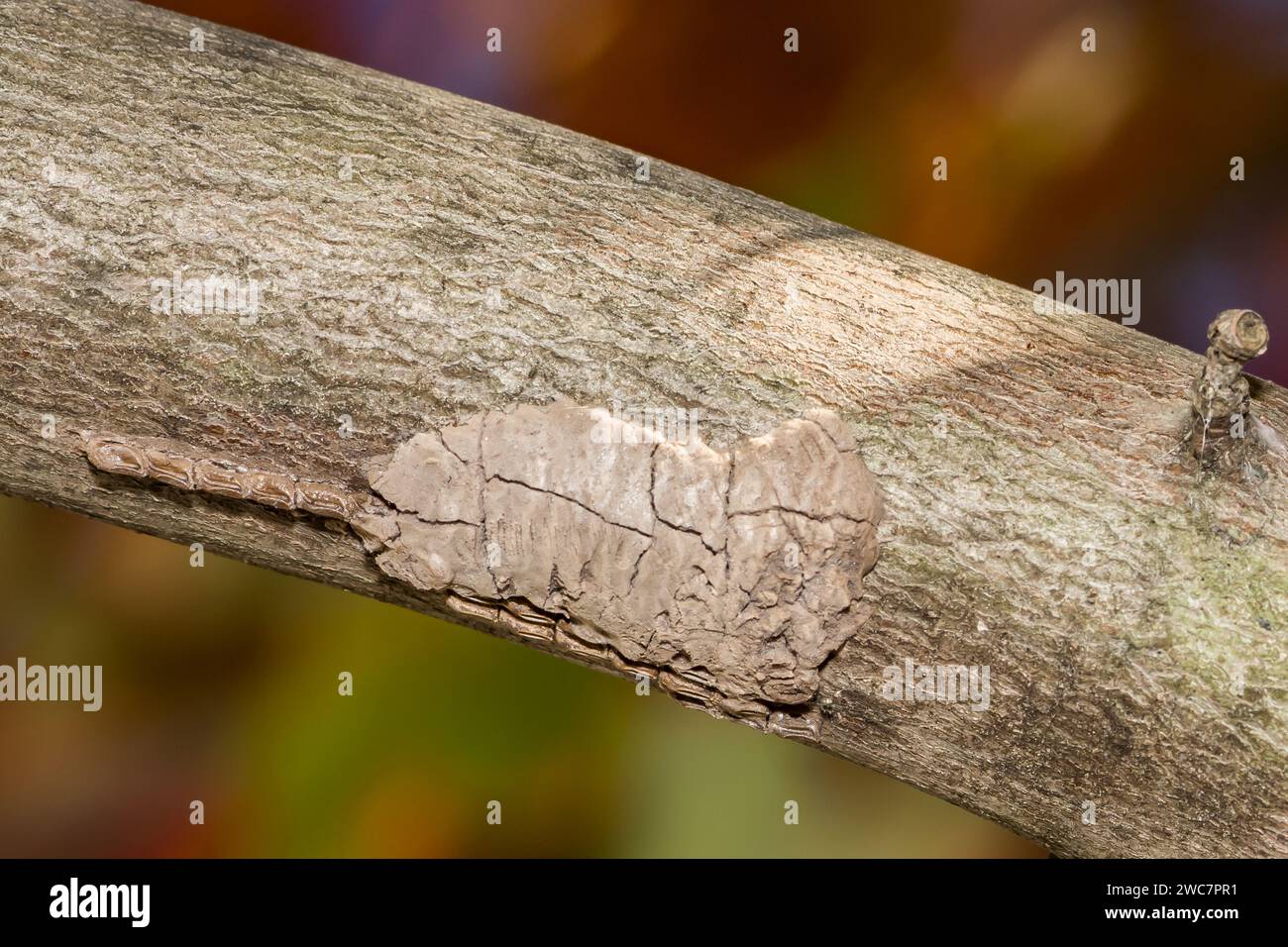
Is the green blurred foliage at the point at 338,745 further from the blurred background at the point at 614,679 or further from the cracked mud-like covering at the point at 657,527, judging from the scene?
the cracked mud-like covering at the point at 657,527

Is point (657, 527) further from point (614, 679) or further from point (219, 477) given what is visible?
point (614, 679)

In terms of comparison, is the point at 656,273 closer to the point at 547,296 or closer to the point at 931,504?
the point at 547,296

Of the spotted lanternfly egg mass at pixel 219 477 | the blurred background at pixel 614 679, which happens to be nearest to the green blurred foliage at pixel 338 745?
the blurred background at pixel 614 679

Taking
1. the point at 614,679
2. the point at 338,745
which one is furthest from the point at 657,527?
the point at 338,745

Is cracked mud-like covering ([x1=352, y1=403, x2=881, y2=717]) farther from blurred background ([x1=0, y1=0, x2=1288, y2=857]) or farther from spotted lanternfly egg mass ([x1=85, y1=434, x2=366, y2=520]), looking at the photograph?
blurred background ([x1=0, y1=0, x2=1288, y2=857])

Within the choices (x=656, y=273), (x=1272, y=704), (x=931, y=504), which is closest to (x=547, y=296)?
(x=656, y=273)

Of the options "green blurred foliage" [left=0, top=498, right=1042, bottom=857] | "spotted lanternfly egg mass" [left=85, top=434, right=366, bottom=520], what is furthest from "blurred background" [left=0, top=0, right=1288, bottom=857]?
"spotted lanternfly egg mass" [left=85, top=434, right=366, bottom=520]

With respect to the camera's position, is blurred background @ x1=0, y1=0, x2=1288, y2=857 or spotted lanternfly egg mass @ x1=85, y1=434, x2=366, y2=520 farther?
blurred background @ x1=0, y1=0, x2=1288, y2=857
